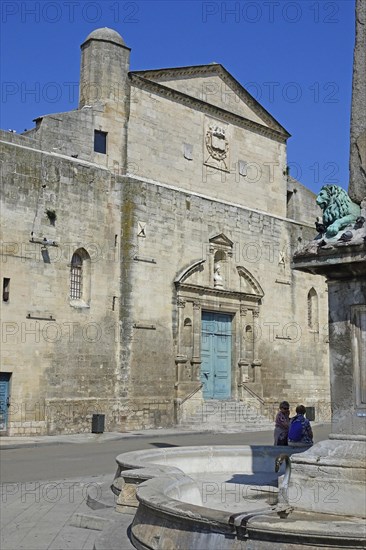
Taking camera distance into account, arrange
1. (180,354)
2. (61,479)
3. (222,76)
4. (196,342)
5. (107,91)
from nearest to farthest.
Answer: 1. (61,479)
2. (107,91)
3. (180,354)
4. (196,342)
5. (222,76)

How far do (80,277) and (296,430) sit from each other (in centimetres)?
1352

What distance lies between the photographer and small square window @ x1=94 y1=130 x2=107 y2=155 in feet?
78.2

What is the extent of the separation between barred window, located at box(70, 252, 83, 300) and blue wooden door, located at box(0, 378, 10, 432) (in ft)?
11.1

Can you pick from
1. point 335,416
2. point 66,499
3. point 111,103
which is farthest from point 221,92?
point 335,416

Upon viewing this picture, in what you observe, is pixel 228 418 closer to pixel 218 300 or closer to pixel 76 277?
pixel 218 300

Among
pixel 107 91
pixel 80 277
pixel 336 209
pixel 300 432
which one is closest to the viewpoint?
pixel 336 209

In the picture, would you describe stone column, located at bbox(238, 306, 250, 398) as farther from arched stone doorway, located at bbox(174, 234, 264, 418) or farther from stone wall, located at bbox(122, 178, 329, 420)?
stone wall, located at bbox(122, 178, 329, 420)

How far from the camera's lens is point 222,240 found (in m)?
26.6

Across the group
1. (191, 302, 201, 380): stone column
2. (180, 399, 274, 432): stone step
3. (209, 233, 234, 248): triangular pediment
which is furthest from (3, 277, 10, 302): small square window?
(209, 233, 234, 248): triangular pediment

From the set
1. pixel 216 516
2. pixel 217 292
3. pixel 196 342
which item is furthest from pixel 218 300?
pixel 216 516

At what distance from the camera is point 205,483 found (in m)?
8.01

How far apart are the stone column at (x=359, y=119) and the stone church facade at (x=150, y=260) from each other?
15.1 metres

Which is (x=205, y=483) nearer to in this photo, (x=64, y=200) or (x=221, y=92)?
(x=64, y=200)

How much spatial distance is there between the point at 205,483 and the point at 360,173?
3.87 m
